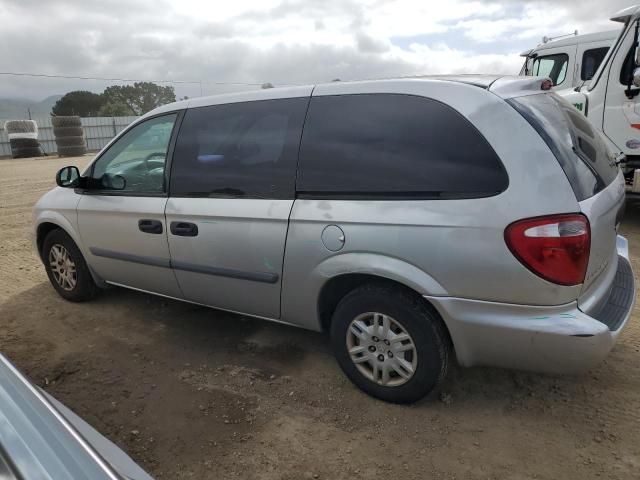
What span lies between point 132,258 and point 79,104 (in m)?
35.8

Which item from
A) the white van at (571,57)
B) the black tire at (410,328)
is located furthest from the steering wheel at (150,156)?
the white van at (571,57)

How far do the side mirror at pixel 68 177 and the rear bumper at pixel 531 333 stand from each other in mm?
3079

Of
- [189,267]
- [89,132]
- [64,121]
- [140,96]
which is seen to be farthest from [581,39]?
[140,96]

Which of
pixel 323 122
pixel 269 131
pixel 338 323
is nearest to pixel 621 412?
pixel 338 323

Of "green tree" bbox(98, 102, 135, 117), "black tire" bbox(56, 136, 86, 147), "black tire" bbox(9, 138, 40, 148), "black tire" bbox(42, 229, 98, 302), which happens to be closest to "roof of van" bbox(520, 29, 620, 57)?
"black tire" bbox(42, 229, 98, 302)

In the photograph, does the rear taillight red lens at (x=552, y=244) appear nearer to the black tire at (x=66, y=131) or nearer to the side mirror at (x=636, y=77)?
the side mirror at (x=636, y=77)

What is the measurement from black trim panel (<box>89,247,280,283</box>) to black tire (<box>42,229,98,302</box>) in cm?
31

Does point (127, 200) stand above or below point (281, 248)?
above

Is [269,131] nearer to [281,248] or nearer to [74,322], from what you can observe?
[281,248]

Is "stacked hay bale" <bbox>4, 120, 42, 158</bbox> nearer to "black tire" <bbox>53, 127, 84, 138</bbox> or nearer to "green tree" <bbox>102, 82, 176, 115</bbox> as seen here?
"black tire" <bbox>53, 127, 84, 138</bbox>

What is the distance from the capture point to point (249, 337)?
3.69 meters

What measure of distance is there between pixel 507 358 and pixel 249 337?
194 centimetres

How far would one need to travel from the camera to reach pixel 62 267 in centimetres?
438

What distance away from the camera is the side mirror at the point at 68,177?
397 cm
